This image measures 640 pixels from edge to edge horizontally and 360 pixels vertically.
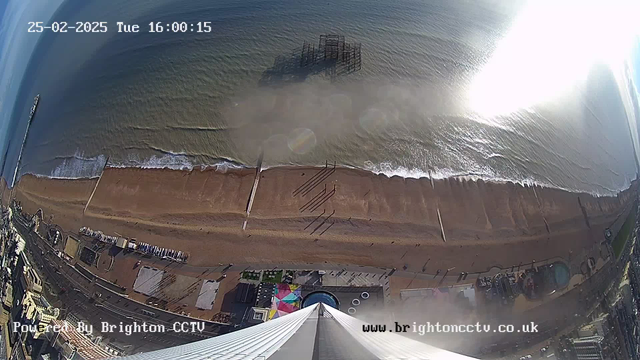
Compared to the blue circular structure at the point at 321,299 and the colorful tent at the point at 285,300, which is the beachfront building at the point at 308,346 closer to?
the colorful tent at the point at 285,300

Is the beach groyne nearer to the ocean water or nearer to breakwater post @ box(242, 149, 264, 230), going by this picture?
breakwater post @ box(242, 149, 264, 230)

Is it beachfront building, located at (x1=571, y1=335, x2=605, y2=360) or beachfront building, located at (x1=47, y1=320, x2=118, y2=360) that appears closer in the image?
beachfront building, located at (x1=47, y1=320, x2=118, y2=360)


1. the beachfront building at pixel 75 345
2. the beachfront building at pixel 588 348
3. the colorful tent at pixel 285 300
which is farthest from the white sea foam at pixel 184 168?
the beachfront building at pixel 75 345

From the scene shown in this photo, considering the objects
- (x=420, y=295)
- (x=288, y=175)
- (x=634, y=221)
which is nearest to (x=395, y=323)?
(x=420, y=295)

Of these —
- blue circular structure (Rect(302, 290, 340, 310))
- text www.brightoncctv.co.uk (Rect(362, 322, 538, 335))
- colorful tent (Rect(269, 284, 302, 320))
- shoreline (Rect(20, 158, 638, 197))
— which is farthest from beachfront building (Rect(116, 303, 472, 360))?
shoreline (Rect(20, 158, 638, 197))

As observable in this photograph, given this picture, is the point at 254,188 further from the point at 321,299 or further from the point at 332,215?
the point at 321,299

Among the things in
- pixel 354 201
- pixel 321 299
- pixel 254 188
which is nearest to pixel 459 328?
pixel 321 299

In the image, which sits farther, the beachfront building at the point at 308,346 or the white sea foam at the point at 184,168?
the white sea foam at the point at 184,168
